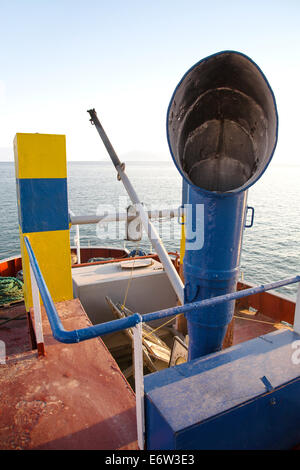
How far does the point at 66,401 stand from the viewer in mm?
2766

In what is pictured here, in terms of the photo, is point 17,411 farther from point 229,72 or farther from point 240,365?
point 229,72

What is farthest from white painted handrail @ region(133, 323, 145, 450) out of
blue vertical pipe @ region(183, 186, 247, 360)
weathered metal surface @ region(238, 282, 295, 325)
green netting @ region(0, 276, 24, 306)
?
weathered metal surface @ region(238, 282, 295, 325)

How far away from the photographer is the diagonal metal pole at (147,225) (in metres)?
4.96

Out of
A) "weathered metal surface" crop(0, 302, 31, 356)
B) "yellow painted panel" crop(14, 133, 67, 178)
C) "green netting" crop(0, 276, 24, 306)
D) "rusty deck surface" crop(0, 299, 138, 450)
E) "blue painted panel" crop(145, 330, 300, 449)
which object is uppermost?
"yellow painted panel" crop(14, 133, 67, 178)

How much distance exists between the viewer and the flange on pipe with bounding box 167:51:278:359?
231cm

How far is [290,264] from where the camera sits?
22.4 m

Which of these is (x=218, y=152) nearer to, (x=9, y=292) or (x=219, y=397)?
(x=219, y=397)

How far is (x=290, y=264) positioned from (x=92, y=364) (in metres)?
21.9

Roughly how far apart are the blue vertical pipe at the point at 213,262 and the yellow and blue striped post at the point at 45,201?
235 centimetres

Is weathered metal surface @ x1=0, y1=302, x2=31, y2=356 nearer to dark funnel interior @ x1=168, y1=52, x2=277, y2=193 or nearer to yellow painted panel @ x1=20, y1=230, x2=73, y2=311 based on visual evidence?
yellow painted panel @ x1=20, y1=230, x2=73, y2=311

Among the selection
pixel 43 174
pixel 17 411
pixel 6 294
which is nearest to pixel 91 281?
pixel 6 294

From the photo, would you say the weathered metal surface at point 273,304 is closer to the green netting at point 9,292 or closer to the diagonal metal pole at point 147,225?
the diagonal metal pole at point 147,225

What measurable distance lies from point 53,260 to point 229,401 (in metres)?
3.33

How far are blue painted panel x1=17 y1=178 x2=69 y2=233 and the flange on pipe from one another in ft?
7.80
